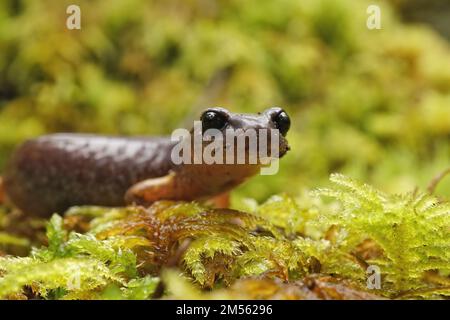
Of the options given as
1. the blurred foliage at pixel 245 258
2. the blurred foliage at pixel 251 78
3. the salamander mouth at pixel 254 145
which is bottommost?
the blurred foliage at pixel 245 258

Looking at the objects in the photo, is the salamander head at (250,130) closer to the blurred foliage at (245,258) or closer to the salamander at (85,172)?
the blurred foliage at (245,258)

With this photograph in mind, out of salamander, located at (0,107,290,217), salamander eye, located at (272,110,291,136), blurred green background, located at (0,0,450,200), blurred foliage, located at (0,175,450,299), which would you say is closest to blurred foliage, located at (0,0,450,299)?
blurred green background, located at (0,0,450,200)

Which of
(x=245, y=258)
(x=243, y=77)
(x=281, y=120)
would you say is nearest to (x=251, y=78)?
(x=243, y=77)

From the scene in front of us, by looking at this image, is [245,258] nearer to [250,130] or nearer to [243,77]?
[250,130]

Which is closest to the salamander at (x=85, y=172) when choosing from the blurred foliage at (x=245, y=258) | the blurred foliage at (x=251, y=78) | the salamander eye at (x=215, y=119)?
the blurred foliage at (x=251, y=78)

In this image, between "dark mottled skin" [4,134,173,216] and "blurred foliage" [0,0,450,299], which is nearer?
"dark mottled skin" [4,134,173,216]

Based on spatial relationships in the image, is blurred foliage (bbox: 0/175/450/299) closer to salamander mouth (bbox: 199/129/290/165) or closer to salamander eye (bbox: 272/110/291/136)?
salamander mouth (bbox: 199/129/290/165)

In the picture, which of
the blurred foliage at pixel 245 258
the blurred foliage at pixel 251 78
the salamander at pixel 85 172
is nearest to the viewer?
the blurred foliage at pixel 245 258
